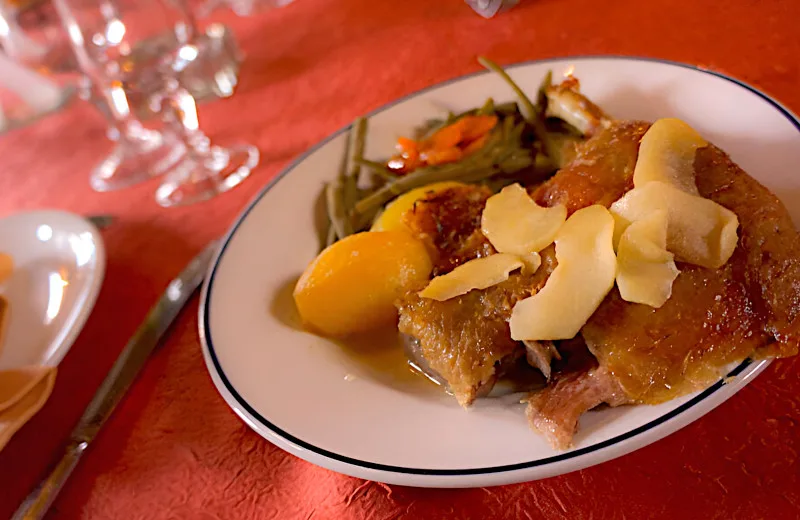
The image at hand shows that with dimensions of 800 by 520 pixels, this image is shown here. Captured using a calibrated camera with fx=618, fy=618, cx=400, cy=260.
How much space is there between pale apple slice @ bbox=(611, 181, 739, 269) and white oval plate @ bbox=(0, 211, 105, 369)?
1.49 m

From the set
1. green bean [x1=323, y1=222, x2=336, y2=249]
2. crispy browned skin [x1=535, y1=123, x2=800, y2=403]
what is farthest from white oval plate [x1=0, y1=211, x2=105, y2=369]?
crispy browned skin [x1=535, y1=123, x2=800, y2=403]

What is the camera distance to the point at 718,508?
106 cm

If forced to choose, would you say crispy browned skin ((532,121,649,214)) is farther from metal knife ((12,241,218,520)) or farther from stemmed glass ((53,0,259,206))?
stemmed glass ((53,0,259,206))

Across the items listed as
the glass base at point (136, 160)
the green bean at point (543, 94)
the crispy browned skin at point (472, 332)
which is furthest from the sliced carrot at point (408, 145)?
the glass base at point (136, 160)

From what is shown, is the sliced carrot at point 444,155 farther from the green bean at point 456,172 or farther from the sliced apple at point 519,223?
the sliced apple at point 519,223

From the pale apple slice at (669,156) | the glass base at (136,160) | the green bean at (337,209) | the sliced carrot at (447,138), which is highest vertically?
the pale apple slice at (669,156)

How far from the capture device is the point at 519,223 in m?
1.36

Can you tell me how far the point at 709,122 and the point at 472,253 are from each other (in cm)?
73

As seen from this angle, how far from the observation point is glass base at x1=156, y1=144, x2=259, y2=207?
2455 mm

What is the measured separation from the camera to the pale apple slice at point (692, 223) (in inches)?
45.1

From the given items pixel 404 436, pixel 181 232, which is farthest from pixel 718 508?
pixel 181 232

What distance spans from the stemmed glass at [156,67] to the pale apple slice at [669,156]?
1.63 metres

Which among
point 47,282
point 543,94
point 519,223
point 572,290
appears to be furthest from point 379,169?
point 47,282

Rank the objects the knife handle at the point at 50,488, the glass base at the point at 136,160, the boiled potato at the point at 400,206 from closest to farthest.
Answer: the knife handle at the point at 50,488 → the boiled potato at the point at 400,206 → the glass base at the point at 136,160
